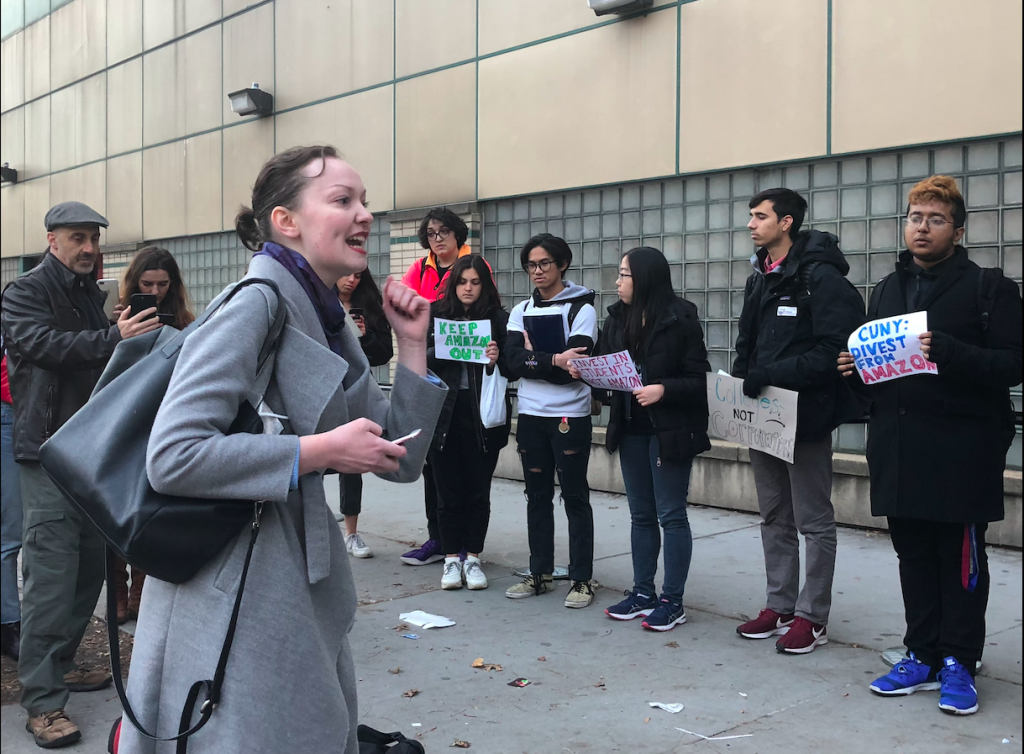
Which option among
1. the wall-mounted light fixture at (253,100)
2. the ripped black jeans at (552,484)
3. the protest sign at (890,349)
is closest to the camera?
the protest sign at (890,349)

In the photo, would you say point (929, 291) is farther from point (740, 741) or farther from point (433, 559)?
point (433, 559)

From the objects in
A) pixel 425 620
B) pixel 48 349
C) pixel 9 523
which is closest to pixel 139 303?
pixel 48 349

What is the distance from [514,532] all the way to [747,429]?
3107 millimetres

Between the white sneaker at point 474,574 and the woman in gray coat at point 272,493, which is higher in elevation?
the woman in gray coat at point 272,493

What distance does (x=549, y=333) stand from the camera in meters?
6.04

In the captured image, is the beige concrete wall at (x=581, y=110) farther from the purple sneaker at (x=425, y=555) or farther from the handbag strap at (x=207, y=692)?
the handbag strap at (x=207, y=692)

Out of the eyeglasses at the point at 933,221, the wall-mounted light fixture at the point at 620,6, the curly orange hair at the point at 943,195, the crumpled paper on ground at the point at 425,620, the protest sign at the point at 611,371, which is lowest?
the crumpled paper on ground at the point at 425,620

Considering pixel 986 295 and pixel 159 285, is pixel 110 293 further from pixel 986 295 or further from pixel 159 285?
pixel 986 295

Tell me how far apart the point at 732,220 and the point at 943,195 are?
4.44 meters

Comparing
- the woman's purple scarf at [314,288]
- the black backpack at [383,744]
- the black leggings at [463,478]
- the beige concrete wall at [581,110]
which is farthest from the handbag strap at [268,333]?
the beige concrete wall at [581,110]

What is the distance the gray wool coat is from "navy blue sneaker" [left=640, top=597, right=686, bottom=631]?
3.40m

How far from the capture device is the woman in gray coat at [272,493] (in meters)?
1.96

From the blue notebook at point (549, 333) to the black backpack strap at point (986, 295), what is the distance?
2439 mm

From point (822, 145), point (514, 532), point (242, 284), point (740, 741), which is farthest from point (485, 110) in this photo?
point (242, 284)
